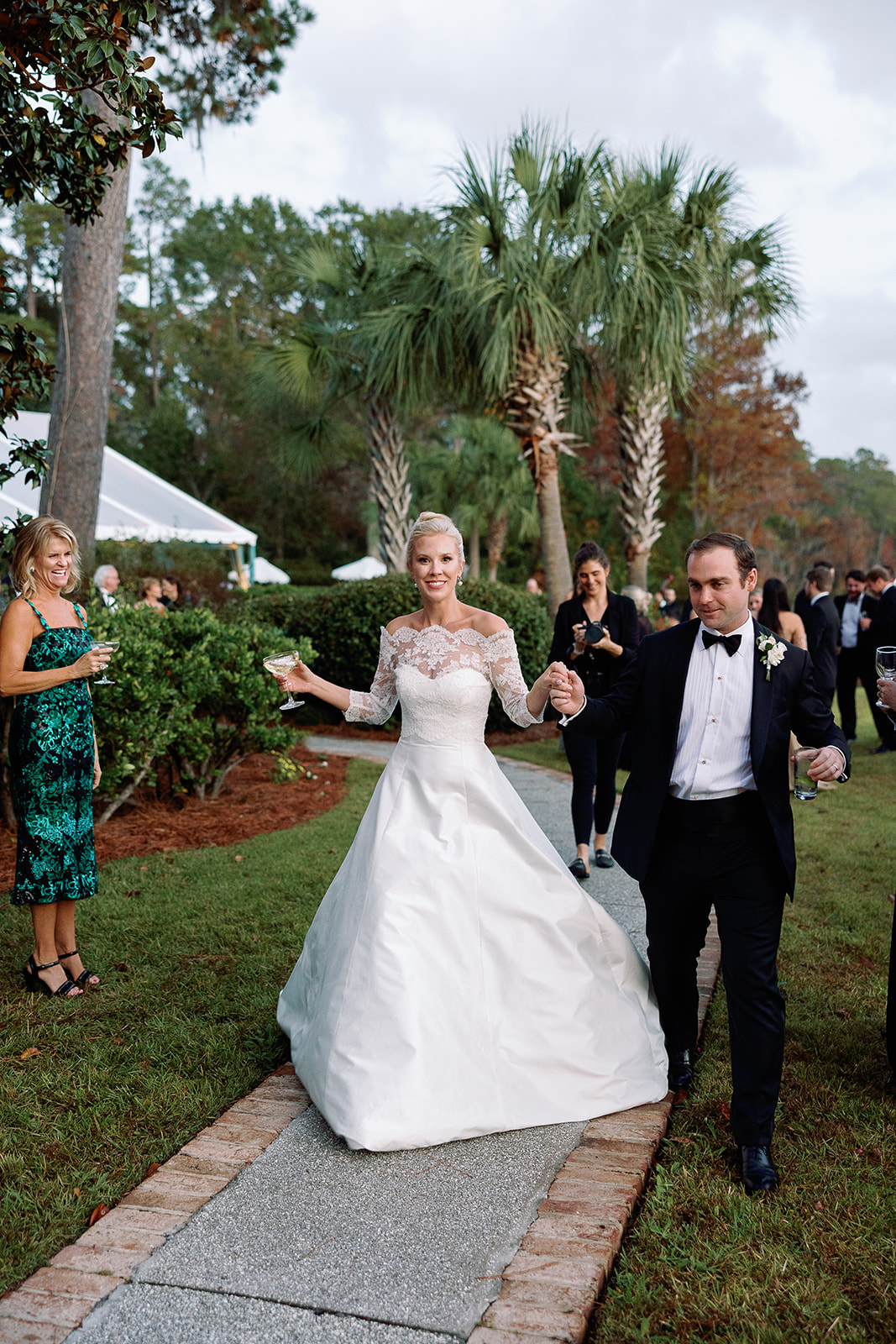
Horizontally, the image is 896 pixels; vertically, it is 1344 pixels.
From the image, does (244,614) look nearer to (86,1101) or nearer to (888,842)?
(888,842)

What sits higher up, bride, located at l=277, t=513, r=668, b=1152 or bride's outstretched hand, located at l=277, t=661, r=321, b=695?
bride's outstretched hand, located at l=277, t=661, r=321, b=695

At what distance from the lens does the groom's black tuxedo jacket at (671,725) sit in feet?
10.5

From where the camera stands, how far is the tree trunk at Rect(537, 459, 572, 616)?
1248 centimetres

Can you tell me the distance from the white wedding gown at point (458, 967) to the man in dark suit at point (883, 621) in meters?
6.75

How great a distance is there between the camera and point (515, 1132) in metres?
3.30

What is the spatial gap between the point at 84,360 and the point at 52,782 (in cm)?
486

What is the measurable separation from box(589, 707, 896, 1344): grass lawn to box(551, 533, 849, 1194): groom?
0.18m

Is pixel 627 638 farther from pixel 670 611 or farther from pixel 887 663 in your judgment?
pixel 670 611

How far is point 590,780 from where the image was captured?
639 centimetres

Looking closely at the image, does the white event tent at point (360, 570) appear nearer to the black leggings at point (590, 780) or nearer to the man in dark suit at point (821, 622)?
the man in dark suit at point (821, 622)

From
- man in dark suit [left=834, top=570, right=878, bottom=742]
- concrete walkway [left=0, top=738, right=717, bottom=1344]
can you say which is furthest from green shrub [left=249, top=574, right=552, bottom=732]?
concrete walkway [left=0, top=738, right=717, bottom=1344]

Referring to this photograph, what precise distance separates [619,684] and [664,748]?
32cm

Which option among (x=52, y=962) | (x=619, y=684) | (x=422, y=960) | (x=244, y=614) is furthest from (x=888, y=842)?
(x=244, y=614)

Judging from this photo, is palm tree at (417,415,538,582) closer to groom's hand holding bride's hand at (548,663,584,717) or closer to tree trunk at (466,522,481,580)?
tree trunk at (466,522,481,580)
